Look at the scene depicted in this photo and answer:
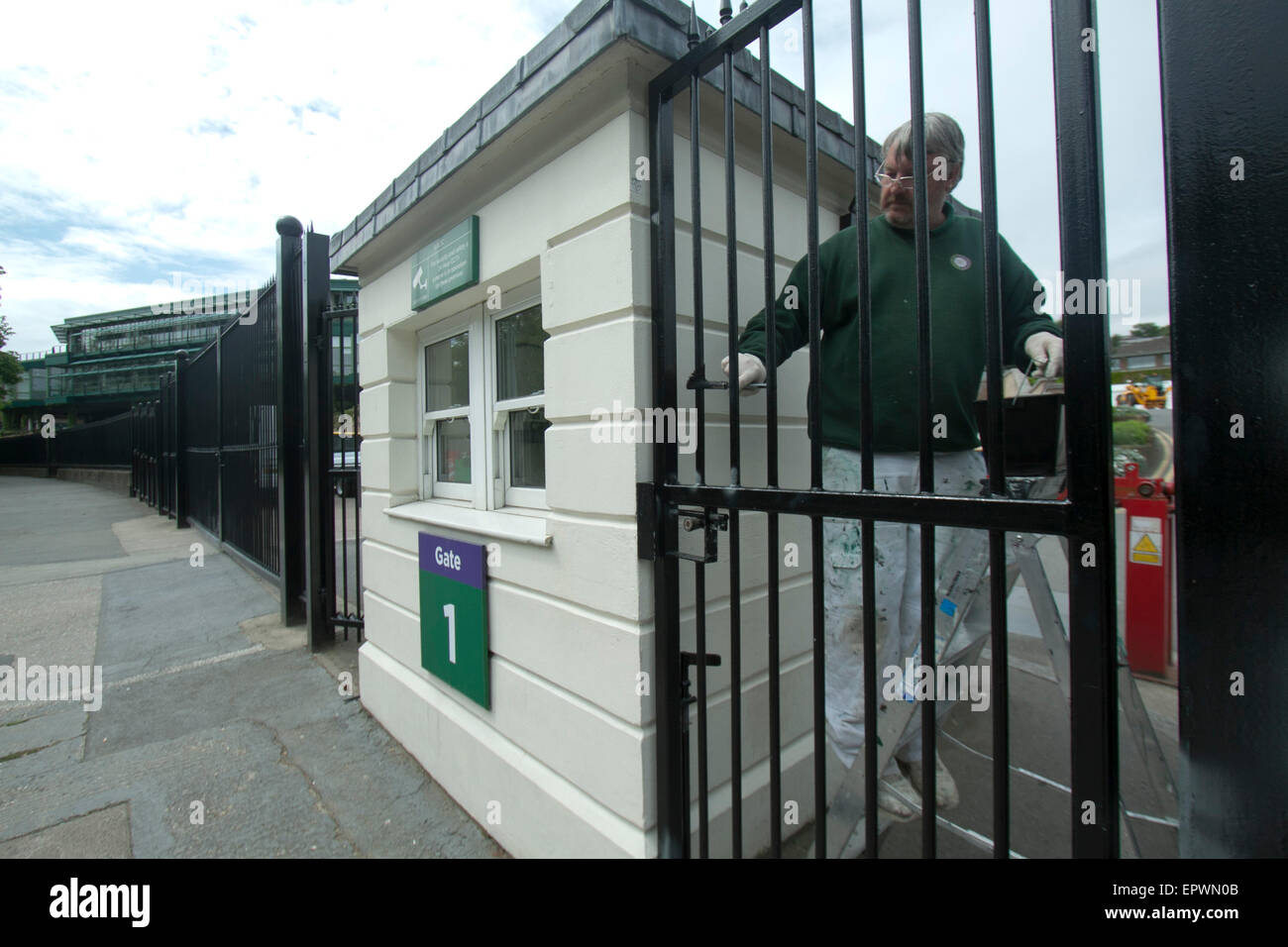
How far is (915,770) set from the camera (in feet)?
7.50

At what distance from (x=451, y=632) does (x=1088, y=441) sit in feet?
8.44

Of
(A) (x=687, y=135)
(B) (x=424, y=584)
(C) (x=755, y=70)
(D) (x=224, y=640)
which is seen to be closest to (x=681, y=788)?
(B) (x=424, y=584)

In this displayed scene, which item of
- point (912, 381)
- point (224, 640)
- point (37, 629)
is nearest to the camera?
point (912, 381)

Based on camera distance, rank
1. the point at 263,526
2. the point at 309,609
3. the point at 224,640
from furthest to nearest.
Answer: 1. the point at 263,526
2. the point at 224,640
3. the point at 309,609

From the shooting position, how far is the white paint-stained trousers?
6.38 feet

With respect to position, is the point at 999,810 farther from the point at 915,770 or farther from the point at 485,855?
the point at 485,855

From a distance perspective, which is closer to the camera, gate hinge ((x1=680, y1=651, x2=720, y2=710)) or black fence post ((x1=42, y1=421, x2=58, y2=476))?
gate hinge ((x1=680, y1=651, x2=720, y2=710))

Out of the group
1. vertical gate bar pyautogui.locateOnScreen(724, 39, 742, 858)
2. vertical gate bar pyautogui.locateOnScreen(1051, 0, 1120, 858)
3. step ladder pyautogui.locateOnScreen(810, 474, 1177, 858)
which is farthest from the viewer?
vertical gate bar pyautogui.locateOnScreen(724, 39, 742, 858)

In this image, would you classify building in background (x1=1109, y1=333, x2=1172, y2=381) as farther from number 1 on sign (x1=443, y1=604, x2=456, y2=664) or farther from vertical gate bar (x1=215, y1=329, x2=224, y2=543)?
vertical gate bar (x1=215, y1=329, x2=224, y2=543)

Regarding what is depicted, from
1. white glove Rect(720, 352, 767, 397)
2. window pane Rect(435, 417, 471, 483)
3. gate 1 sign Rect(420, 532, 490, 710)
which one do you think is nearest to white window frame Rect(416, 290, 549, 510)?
window pane Rect(435, 417, 471, 483)

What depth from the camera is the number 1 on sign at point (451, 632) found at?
2.80m

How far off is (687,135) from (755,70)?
30 cm

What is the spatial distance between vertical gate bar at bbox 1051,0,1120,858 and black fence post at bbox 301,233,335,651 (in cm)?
484

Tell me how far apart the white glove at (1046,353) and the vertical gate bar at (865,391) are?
43 centimetres
